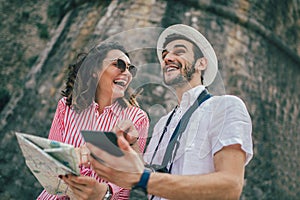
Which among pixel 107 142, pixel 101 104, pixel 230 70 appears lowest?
pixel 230 70

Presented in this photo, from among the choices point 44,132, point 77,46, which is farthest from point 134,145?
point 77,46

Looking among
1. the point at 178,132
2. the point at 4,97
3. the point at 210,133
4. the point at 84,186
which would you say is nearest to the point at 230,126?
the point at 210,133

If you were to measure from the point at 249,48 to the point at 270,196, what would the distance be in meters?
1.97

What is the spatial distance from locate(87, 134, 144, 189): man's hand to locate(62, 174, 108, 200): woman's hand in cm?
13

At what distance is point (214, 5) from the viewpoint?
6.20 meters

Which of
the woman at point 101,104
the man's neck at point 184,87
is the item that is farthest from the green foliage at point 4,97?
the man's neck at point 184,87

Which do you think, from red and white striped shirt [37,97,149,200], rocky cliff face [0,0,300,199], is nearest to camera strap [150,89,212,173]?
red and white striped shirt [37,97,149,200]

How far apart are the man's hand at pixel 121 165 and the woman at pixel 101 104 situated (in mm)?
243

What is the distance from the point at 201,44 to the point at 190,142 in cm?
36

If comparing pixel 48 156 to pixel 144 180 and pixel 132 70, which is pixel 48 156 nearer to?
pixel 144 180

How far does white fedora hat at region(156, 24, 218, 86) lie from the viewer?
5.59 feet

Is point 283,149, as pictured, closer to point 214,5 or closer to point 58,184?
point 214,5

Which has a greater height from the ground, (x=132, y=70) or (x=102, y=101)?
(x=132, y=70)

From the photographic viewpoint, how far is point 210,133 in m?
1.62
